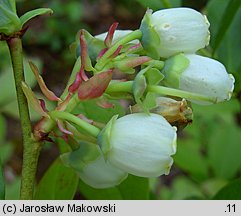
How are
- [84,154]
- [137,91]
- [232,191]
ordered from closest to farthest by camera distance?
1. [137,91]
2. [84,154]
3. [232,191]

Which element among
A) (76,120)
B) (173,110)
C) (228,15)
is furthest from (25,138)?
(228,15)

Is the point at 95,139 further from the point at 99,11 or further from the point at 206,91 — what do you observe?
the point at 99,11

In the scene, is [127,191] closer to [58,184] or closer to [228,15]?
[58,184]

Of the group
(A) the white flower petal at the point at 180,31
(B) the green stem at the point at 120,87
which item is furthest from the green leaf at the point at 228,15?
(B) the green stem at the point at 120,87

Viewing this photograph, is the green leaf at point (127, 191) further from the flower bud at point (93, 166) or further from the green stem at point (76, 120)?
the green stem at point (76, 120)

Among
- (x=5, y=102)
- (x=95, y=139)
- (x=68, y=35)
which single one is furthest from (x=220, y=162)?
(x=68, y=35)

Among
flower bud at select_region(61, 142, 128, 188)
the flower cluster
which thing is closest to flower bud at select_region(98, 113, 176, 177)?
the flower cluster
